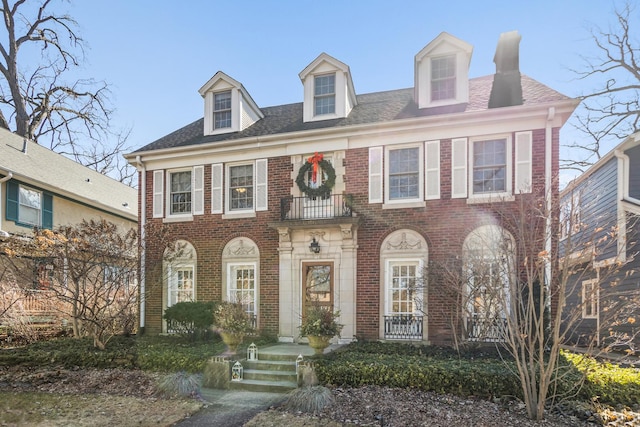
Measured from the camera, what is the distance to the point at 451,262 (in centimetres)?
913

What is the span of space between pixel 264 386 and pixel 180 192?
A: 7168 mm

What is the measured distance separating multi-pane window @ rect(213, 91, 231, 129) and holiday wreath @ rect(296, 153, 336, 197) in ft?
11.5

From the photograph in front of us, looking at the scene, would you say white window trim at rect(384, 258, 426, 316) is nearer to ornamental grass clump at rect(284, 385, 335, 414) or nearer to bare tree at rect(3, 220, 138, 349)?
ornamental grass clump at rect(284, 385, 335, 414)

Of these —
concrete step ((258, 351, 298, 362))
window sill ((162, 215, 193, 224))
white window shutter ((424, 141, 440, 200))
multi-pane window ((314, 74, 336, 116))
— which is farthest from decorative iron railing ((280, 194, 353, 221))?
concrete step ((258, 351, 298, 362))

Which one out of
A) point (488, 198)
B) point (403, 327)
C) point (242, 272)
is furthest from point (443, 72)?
point (242, 272)

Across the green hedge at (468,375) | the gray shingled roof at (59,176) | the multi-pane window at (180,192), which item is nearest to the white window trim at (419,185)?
the green hedge at (468,375)

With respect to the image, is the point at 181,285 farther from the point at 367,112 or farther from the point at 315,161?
the point at 367,112

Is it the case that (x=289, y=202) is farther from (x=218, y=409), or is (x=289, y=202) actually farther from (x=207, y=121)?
(x=218, y=409)

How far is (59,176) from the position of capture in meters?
16.2

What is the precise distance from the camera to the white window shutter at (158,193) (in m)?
12.1

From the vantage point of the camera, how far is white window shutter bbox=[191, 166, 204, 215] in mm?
11711

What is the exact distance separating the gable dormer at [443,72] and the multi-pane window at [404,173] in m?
1.59

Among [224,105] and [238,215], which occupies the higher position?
[224,105]

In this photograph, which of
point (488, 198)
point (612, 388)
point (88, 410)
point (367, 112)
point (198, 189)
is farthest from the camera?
point (198, 189)
